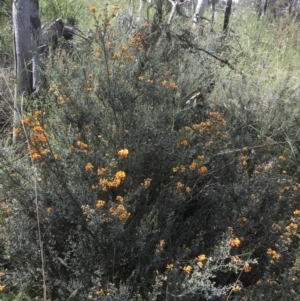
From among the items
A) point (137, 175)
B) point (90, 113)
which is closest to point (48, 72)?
point (90, 113)

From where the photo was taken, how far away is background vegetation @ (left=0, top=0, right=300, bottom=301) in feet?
6.34

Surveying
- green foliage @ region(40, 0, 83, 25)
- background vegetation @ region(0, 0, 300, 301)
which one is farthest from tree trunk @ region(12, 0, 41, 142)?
green foliage @ region(40, 0, 83, 25)

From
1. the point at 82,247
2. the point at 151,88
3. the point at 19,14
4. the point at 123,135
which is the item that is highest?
the point at 19,14

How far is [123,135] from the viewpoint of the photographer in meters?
2.43

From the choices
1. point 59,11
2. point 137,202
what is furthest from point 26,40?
point 59,11

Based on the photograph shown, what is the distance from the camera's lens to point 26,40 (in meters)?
3.39

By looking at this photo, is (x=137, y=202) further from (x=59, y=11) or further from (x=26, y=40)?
(x=59, y=11)

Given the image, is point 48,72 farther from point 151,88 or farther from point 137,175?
point 137,175

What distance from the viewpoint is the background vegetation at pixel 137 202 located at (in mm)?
1934

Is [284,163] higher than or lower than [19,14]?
lower

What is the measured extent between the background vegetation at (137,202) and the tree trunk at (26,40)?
0.90ft

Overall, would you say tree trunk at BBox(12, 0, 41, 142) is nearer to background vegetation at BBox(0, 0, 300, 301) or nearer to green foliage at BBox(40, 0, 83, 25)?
background vegetation at BBox(0, 0, 300, 301)

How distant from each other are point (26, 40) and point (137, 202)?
6.40 feet

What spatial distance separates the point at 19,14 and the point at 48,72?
561 mm
